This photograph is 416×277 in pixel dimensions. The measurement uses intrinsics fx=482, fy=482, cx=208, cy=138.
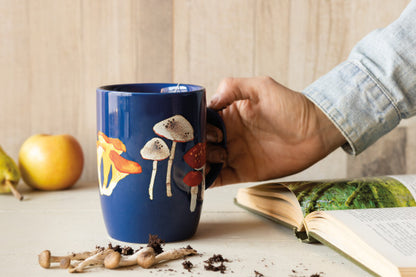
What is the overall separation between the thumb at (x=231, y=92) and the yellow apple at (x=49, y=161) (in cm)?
33

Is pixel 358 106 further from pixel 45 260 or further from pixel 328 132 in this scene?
pixel 45 260

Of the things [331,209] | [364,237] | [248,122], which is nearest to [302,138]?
[248,122]

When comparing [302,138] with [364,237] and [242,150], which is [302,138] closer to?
[242,150]

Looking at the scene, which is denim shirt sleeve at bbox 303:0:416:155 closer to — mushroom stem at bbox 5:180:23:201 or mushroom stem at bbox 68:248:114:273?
mushroom stem at bbox 68:248:114:273

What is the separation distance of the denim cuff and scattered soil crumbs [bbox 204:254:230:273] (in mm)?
353

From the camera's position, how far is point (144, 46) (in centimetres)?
114

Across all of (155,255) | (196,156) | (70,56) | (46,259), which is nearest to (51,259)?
(46,259)

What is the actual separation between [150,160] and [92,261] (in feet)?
0.47

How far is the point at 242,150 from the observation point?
36.4 inches

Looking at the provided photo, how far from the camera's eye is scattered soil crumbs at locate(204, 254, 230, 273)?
589mm

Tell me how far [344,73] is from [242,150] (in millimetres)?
235

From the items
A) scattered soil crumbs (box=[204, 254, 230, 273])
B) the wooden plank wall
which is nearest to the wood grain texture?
the wooden plank wall

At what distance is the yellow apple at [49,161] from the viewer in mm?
972

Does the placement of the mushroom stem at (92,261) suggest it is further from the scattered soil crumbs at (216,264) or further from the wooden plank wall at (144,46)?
the wooden plank wall at (144,46)
